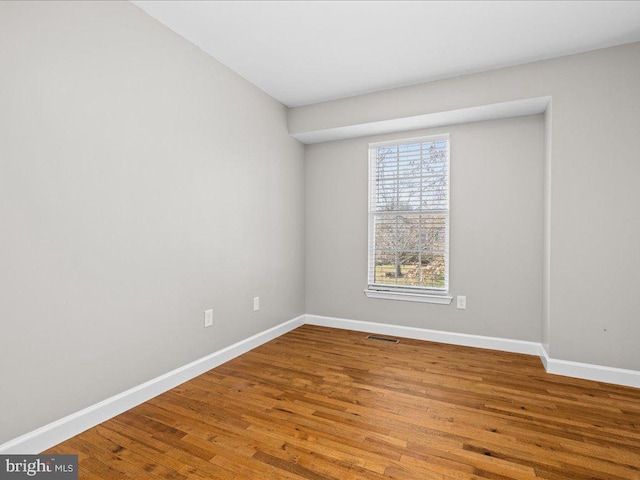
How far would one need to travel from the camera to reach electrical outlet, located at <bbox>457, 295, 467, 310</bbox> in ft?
11.2

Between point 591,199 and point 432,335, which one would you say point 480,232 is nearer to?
point 591,199

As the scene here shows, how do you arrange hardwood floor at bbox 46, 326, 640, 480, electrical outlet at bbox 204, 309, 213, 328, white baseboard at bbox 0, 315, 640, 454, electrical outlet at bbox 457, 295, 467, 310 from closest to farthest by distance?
1. hardwood floor at bbox 46, 326, 640, 480
2. white baseboard at bbox 0, 315, 640, 454
3. electrical outlet at bbox 204, 309, 213, 328
4. electrical outlet at bbox 457, 295, 467, 310

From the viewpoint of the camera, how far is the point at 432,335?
354 cm

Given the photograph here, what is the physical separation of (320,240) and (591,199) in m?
2.60

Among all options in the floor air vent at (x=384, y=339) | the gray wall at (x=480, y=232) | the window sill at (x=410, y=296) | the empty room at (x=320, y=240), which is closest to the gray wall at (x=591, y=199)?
the empty room at (x=320, y=240)

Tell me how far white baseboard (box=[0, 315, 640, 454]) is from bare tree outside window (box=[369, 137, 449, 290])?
530 millimetres

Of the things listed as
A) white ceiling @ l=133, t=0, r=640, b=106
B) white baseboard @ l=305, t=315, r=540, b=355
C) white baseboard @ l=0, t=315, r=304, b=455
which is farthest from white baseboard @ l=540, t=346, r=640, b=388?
white baseboard @ l=0, t=315, r=304, b=455

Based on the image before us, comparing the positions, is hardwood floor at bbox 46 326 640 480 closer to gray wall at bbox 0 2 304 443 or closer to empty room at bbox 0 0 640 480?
empty room at bbox 0 0 640 480

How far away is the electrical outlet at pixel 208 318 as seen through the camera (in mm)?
2744

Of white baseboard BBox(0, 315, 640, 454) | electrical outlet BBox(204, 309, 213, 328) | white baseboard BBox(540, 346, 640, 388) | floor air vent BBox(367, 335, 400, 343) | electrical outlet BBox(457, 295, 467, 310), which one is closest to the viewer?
white baseboard BBox(0, 315, 640, 454)

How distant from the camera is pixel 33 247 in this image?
167 cm

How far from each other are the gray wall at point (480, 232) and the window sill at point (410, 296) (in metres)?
0.06

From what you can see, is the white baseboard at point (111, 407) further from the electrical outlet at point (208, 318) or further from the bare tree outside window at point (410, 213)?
the bare tree outside window at point (410, 213)

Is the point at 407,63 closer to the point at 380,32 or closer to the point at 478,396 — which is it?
the point at 380,32
